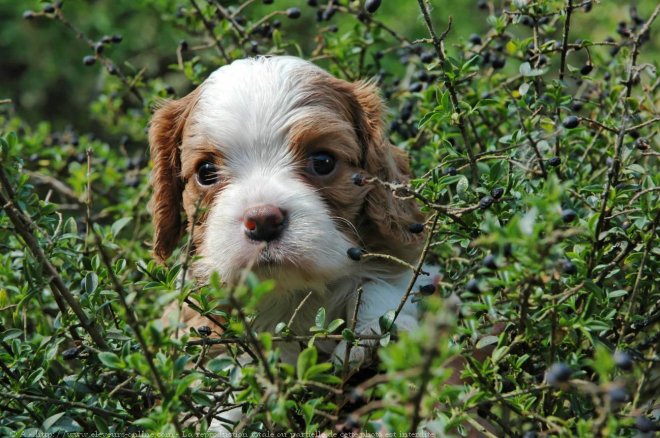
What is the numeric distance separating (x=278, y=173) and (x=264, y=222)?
388mm

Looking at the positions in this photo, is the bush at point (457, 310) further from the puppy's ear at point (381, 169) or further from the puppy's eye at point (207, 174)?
the puppy's eye at point (207, 174)

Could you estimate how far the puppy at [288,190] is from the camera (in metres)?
3.21

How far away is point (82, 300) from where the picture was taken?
2740mm

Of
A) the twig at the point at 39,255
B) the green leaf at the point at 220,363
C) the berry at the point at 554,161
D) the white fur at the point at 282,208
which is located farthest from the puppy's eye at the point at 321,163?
the green leaf at the point at 220,363

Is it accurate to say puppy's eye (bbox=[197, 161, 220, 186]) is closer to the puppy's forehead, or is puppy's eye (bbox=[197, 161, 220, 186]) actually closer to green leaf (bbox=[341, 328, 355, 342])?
the puppy's forehead

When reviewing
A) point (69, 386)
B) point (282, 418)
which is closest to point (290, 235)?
point (69, 386)

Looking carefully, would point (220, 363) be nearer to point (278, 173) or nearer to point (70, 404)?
point (70, 404)

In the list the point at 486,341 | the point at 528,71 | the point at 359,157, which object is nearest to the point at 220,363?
the point at 486,341

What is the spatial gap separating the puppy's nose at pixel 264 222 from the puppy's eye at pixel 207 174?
503 mm

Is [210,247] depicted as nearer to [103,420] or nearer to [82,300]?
[82,300]

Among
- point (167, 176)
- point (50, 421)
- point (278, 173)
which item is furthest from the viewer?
point (167, 176)

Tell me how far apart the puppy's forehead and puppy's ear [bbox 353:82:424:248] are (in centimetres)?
37

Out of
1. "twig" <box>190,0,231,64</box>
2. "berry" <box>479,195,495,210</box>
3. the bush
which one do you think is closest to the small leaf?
the bush

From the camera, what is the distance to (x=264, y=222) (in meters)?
3.12
